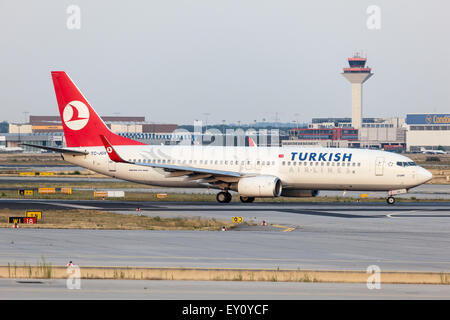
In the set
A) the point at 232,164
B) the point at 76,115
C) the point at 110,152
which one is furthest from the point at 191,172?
the point at 76,115

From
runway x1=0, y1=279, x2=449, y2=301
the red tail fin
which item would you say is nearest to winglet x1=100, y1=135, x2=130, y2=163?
the red tail fin

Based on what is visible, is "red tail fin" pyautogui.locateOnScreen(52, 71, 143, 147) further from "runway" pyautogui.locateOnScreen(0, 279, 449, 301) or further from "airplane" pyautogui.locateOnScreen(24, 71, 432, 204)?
"runway" pyautogui.locateOnScreen(0, 279, 449, 301)

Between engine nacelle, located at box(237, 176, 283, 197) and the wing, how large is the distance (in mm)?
1125

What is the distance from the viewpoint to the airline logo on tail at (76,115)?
→ 58103mm

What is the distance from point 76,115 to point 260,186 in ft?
53.5

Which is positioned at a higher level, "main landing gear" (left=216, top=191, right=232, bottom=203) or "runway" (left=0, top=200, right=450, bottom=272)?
"main landing gear" (left=216, top=191, right=232, bottom=203)

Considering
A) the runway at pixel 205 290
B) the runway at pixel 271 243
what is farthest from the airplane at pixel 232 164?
the runway at pixel 205 290

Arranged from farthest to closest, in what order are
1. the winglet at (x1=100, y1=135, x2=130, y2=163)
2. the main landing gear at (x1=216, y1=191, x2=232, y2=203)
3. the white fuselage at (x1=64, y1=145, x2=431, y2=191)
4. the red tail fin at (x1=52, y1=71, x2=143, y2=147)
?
the red tail fin at (x1=52, y1=71, x2=143, y2=147) → the main landing gear at (x1=216, y1=191, x2=232, y2=203) → the white fuselage at (x1=64, y1=145, x2=431, y2=191) → the winglet at (x1=100, y1=135, x2=130, y2=163)

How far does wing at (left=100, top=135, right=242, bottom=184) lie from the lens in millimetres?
53312

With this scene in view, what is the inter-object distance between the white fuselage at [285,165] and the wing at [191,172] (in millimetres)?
985

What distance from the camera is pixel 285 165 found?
5459 centimetres

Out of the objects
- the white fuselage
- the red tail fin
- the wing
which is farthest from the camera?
the red tail fin

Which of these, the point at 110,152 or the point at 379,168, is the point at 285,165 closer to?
the point at 379,168
